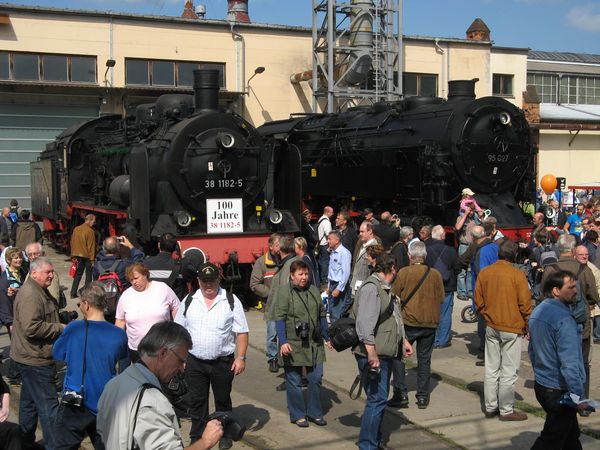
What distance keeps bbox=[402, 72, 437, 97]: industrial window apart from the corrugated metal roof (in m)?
15.1

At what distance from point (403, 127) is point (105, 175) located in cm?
660

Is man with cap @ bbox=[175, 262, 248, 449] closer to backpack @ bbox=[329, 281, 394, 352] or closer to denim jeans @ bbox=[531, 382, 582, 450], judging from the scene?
backpack @ bbox=[329, 281, 394, 352]

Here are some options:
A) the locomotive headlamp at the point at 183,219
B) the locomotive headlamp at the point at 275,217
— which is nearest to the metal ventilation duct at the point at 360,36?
the locomotive headlamp at the point at 275,217

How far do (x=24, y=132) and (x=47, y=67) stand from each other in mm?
2418

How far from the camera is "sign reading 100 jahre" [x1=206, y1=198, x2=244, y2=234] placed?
1261 cm

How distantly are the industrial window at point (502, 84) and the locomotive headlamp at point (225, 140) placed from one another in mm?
24269

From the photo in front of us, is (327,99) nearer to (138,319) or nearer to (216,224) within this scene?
(216,224)

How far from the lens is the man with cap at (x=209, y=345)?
6516 millimetres

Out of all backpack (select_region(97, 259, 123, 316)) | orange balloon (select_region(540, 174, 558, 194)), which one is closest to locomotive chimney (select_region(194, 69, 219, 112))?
backpack (select_region(97, 259, 123, 316))

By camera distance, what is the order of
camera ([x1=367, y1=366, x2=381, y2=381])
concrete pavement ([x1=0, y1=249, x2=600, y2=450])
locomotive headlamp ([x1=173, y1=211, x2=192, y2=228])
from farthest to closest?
locomotive headlamp ([x1=173, y1=211, x2=192, y2=228])
concrete pavement ([x1=0, y1=249, x2=600, y2=450])
camera ([x1=367, y1=366, x2=381, y2=381])

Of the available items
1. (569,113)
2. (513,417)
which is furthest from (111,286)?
(569,113)

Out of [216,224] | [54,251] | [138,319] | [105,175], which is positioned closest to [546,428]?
[138,319]

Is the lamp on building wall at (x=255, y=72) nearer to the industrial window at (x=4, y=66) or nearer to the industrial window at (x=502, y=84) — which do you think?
the industrial window at (x=4, y=66)

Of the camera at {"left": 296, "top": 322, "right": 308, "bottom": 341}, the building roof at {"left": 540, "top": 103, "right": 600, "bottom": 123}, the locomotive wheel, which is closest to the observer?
the camera at {"left": 296, "top": 322, "right": 308, "bottom": 341}
